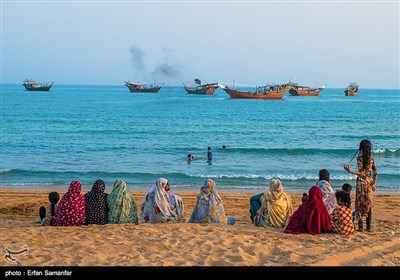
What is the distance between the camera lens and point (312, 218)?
26.3 feet

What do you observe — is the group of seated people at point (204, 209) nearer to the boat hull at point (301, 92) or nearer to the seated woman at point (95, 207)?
the seated woman at point (95, 207)

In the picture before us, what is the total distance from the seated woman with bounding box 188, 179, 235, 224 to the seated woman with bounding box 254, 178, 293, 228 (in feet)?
2.54

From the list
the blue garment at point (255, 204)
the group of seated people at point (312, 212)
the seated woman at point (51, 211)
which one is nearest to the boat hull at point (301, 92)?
the blue garment at point (255, 204)

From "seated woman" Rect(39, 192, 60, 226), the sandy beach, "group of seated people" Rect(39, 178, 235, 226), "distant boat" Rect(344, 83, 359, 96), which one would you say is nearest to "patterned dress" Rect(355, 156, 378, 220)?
the sandy beach

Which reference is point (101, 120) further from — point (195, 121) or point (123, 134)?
point (123, 134)

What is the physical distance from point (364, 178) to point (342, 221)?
0.88 m

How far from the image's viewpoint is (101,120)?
4459cm

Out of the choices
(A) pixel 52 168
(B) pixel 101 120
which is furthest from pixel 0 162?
(B) pixel 101 120

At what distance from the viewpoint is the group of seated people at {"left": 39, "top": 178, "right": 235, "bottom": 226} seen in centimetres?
846

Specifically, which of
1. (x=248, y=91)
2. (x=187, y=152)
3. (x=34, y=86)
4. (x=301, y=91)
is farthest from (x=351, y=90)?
(x=187, y=152)

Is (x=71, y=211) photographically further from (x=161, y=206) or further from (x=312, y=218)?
(x=312, y=218)

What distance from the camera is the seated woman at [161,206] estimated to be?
889 centimetres

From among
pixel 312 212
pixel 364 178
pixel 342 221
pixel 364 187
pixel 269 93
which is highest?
pixel 269 93

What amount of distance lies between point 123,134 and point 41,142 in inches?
251
